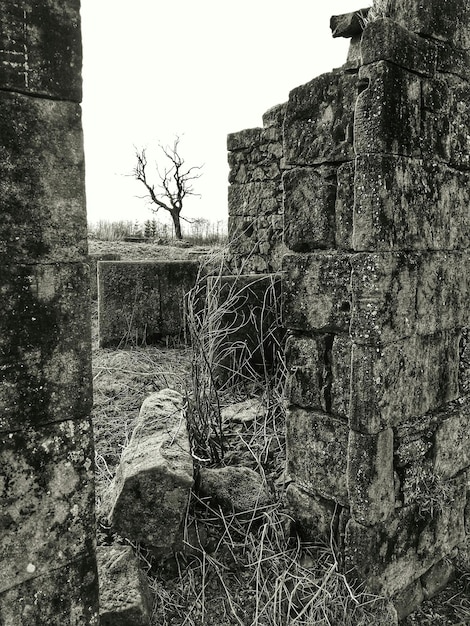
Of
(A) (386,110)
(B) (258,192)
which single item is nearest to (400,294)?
(A) (386,110)

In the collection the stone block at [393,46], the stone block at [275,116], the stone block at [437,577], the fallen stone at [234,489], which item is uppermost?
the stone block at [275,116]

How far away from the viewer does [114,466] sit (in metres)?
3.71

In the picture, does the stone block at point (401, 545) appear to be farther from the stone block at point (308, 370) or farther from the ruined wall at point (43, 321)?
the ruined wall at point (43, 321)

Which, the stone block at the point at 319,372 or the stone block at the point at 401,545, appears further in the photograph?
the stone block at the point at 319,372

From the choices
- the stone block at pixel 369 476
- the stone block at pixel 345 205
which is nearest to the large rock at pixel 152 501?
the stone block at pixel 369 476

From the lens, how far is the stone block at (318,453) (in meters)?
2.70

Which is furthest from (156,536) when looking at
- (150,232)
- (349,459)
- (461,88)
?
(150,232)

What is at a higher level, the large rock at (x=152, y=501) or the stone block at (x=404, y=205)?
the stone block at (x=404, y=205)

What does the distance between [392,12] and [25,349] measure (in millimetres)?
2262

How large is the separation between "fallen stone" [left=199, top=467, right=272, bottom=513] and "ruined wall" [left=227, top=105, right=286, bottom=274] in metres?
4.02

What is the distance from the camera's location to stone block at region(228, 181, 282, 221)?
7016 millimetres

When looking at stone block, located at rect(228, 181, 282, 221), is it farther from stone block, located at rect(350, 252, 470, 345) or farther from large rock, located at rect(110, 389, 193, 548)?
A: large rock, located at rect(110, 389, 193, 548)

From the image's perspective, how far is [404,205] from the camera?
2447 mm

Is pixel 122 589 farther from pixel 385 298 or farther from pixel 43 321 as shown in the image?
pixel 385 298
